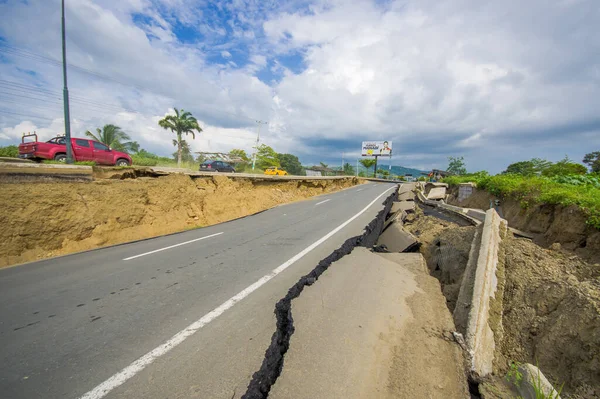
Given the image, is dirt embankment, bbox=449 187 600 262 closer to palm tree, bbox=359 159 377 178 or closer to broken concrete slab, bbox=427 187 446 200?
broken concrete slab, bbox=427 187 446 200

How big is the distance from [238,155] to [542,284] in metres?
49.4

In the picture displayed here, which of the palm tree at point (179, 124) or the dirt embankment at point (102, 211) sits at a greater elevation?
the palm tree at point (179, 124)

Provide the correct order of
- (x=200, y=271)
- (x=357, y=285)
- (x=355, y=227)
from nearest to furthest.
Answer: (x=357, y=285), (x=200, y=271), (x=355, y=227)

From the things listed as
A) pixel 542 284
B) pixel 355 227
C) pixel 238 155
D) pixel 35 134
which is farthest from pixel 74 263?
pixel 238 155

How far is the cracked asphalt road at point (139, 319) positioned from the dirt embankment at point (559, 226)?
4.78 meters

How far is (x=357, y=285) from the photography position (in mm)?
3896

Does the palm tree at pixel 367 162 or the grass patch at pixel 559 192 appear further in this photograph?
the palm tree at pixel 367 162

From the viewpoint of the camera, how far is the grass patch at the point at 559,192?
530 centimetres

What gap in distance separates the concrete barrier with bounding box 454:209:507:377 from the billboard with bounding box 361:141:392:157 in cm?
6123

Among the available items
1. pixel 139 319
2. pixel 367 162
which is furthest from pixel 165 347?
pixel 367 162

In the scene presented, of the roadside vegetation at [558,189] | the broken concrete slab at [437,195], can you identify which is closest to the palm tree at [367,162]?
the roadside vegetation at [558,189]

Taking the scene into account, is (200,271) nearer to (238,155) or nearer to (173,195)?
(173,195)

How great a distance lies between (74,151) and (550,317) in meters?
17.5

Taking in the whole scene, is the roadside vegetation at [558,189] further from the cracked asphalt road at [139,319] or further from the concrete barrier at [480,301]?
the cracked asphalt road at [139,319]
